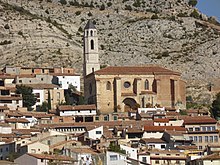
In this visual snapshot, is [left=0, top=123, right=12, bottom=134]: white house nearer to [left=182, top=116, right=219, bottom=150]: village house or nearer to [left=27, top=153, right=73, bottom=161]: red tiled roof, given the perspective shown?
[left=27, top=153, right=73, bottom=161]: red tiled roof

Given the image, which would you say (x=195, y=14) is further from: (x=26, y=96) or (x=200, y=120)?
(x=200, y=120)

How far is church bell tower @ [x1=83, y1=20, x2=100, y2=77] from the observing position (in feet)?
381

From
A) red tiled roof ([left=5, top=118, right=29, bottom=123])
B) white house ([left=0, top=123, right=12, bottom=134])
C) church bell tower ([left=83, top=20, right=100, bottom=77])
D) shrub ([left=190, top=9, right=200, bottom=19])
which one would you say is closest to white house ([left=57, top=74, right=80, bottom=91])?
church bell tower ([left=83, top=20, right=100, bottom=77])

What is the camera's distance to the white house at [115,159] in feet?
253

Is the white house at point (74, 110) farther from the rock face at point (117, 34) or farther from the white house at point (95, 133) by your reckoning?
the rock face at point (117, 34)

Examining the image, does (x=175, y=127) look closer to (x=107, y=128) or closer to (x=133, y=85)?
(x=107, y=128)

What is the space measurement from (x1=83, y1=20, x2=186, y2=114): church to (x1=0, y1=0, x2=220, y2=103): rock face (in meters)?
14.1

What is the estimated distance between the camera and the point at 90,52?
11756cm

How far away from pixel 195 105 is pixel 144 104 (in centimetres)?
969

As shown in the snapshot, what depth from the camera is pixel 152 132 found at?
299 ft

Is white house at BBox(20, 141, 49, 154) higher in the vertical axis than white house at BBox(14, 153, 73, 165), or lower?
higher

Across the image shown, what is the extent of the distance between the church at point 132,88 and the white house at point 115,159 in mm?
30424

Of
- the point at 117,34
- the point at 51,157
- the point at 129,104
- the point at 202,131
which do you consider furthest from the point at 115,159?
the point at 117,34

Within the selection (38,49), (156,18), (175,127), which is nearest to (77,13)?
(156,18)
